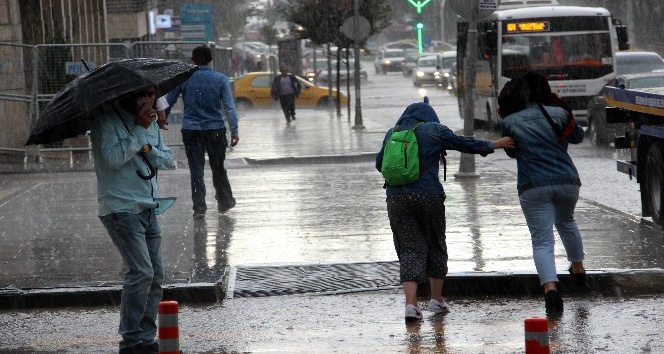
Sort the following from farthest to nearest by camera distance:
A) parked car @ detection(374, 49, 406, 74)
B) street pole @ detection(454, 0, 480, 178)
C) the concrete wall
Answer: parked car @ detection(374, 49, 406, 74) → the concrete wall → street pole @ detection(454, 0, 480, 178)

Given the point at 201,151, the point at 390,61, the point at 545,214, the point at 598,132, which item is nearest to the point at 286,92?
the point at 598,132

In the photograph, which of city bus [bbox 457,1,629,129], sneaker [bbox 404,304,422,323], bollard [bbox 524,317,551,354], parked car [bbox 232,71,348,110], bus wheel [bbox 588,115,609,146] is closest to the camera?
bollard [bbox 524,317,551,354]

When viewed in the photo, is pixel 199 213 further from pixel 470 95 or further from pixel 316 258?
pixel 470 95

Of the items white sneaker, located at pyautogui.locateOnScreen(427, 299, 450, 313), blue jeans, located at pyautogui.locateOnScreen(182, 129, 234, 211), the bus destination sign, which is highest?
the bus destination sign

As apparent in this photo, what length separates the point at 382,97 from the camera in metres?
50.4

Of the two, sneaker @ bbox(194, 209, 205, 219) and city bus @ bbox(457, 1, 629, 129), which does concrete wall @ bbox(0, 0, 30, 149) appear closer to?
sneaker @ bbox(194, 209, 205, 219)

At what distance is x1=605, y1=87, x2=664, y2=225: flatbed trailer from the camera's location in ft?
39.7

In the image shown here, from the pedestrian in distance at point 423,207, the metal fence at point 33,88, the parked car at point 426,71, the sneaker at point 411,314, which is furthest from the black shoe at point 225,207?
the parked car at point 426,71

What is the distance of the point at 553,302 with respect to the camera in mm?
8445

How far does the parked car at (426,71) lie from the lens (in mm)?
59688

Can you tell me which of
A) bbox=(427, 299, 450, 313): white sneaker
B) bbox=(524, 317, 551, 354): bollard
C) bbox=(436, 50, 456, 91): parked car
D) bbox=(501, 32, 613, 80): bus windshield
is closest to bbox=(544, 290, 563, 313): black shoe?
bbox=(427, 299, 450, 313): white sneaker

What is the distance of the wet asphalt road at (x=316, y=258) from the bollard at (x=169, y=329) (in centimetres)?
181

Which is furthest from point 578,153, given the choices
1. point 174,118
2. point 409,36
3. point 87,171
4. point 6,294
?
point 409,36

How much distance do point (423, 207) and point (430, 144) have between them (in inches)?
16.4
